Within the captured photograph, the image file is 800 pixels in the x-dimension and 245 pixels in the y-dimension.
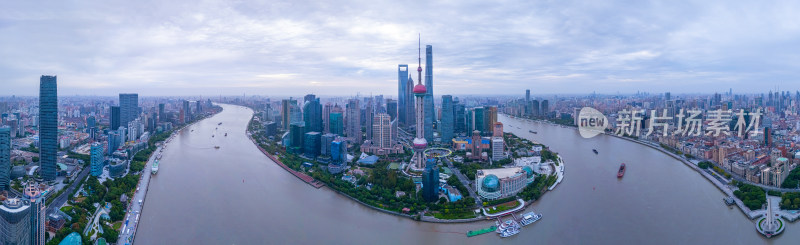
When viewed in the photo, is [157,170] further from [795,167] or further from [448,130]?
[795,167]

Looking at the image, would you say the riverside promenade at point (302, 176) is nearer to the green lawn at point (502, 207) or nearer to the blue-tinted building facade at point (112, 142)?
the green lawn at point (502, 207)

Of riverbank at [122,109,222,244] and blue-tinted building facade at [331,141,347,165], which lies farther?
blue-tinted building facade at [331,141,347,165]

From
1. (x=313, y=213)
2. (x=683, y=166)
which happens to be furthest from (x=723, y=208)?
(x=313, y=213)

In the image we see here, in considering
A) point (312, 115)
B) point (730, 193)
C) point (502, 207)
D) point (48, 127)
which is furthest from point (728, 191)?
point (48, 127)

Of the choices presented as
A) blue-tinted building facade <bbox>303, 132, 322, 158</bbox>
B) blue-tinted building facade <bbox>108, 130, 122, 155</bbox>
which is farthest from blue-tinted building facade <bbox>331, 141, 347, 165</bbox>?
blue-tinted building facade <bbox>108, 130, 122, 155</bbox>

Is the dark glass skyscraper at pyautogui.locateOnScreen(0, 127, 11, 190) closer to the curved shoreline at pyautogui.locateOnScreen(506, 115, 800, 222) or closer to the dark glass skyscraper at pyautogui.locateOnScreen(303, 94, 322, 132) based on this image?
the dark glass skyscraper at pyautogui.locateOnScreen(303, 94, 322, 132)

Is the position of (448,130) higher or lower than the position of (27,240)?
higher

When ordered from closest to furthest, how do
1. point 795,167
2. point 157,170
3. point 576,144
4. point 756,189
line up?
1. point 756,189
2. point 795,167
3. point 157,170
4. point 576,144
